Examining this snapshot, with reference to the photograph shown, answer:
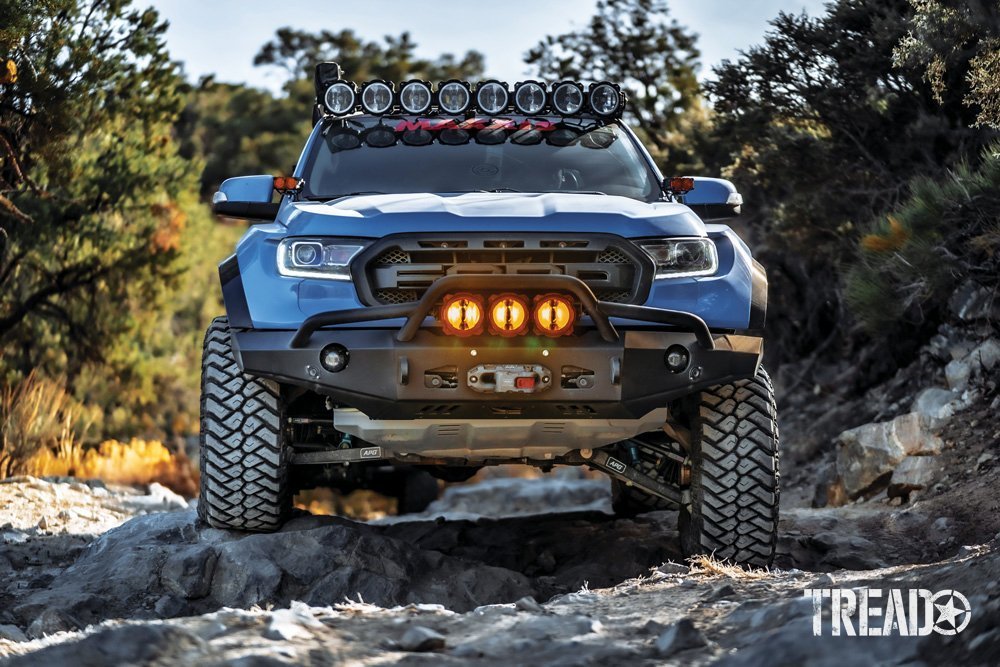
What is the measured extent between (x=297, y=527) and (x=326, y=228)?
168cm

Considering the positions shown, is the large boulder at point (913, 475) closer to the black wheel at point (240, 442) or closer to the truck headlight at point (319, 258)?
the black wheel at point (240, 442)

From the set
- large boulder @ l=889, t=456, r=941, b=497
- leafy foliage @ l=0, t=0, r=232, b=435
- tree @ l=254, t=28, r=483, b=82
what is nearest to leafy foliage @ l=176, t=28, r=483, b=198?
tree @ l=254, t=28, r=483, b=82

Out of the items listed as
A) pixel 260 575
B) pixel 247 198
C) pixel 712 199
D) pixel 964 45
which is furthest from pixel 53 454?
pixel 964 45

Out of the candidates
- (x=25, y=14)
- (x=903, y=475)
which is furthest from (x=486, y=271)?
(x=25, y=14)

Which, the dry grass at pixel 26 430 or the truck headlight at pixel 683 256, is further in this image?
the dry grass at pixel 26 430

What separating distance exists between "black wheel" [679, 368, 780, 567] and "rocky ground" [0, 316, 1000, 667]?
0.97ft

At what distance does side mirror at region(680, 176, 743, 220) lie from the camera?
271 inches

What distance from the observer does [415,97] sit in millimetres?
7562

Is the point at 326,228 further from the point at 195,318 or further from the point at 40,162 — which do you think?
the point at 195,318

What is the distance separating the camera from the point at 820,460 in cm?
1209


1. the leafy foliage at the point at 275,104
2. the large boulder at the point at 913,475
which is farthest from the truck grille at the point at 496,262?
the leafy foliage at the point at 275,104

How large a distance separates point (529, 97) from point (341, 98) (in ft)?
3.61

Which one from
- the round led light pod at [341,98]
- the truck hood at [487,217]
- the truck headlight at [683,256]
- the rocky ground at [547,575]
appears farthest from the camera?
the round led light pod at [341,98]

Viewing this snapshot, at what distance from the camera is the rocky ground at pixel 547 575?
383cm
